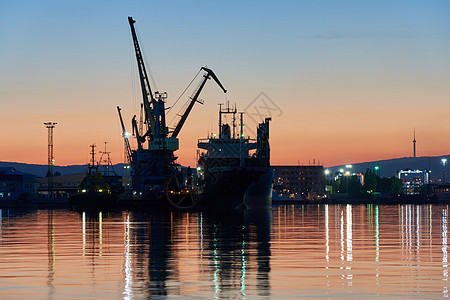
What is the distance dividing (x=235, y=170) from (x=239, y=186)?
3720 mm

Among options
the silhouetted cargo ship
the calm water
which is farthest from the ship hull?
the calm water

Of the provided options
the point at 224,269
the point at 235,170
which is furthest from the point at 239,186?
the point at 224,269

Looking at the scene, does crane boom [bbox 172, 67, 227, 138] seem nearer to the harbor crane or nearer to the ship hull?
the harbor crane

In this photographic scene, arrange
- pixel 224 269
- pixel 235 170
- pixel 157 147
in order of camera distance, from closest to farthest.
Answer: pixel 224 269
pixel 235 170
pixel 157 147

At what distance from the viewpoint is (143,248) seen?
40.7 m

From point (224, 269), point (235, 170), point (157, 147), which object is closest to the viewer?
point (224, 269)

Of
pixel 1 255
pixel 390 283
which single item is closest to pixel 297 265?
pixel 390 283

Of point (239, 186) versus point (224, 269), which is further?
point (239, 186)

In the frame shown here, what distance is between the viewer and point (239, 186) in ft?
451

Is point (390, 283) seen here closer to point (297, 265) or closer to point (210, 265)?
point (297, 265)

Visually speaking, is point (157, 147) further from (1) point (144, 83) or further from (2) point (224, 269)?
(2) point (224, 269)

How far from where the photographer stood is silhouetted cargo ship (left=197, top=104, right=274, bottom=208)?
137500 millimetres

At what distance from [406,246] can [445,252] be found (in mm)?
4714

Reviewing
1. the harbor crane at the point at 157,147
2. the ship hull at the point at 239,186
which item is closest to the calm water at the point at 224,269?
the ship hull at the point at 239,186
